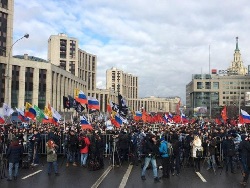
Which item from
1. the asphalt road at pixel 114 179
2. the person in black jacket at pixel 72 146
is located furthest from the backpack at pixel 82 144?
the asphalt road at pixel 114 179

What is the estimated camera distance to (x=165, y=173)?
1416 cm

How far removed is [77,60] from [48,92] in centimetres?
7271

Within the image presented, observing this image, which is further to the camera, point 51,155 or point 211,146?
point 211,146

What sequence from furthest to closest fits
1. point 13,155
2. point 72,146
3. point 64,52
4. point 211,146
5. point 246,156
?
1. point 64,52
2. point 72,146
3. point 211,146
4. point 13,155
5. point 246,156

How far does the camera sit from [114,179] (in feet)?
45.2

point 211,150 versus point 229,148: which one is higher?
point 229,148

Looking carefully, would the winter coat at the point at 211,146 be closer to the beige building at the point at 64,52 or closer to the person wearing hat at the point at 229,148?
the person wearing hat at the point at 229,148

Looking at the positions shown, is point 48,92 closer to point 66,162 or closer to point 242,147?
point 66,162

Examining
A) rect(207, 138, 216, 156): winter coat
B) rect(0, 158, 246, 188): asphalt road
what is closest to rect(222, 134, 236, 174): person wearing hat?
rect(207, 138, 216, 156): winter coat

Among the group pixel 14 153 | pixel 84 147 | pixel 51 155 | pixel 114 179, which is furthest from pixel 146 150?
pixel 14 153

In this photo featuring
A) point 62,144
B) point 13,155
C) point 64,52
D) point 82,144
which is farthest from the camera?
point 64,52

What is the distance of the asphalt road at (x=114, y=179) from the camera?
41.1 ft

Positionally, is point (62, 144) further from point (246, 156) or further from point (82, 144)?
point (246, 156)

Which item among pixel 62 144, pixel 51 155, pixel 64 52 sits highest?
pixel 64 52
